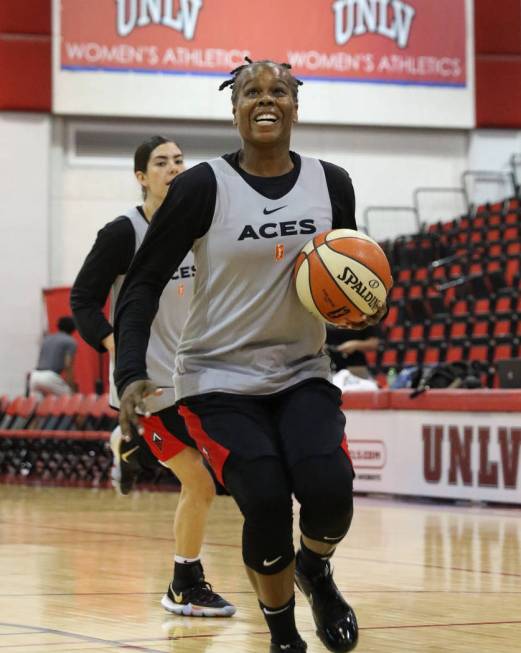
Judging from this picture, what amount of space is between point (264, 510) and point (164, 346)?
179 cm

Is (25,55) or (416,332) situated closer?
(416,332)

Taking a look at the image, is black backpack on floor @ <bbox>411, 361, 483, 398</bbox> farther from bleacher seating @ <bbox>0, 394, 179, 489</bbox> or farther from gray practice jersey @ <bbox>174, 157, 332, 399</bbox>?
gray practice jersey @ <bbox>174, 157, 332, 399</bbox>

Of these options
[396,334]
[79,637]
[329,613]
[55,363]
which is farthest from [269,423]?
[396,334]

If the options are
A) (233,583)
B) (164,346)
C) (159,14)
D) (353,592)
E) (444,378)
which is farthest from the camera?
(159,14)

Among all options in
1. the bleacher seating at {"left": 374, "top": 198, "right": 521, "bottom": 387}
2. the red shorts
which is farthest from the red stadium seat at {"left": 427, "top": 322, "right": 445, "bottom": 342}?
the red shorts

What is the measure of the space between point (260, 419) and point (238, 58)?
17.1 m

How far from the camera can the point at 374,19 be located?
20953 millimetres

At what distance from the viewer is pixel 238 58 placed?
20.4 m

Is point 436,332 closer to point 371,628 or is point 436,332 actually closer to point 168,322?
point 168,322

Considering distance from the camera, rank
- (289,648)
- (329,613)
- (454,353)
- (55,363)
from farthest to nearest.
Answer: (55,363) → (454,353) → (329,613) → (289,648)

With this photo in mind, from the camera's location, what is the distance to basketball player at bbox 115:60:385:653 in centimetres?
371

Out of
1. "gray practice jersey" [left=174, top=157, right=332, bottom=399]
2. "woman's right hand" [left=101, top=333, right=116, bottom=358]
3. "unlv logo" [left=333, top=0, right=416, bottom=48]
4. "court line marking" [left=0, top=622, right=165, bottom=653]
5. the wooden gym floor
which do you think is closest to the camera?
"gray practice jersey" [left=174, top=157, right=332, bottom=399]

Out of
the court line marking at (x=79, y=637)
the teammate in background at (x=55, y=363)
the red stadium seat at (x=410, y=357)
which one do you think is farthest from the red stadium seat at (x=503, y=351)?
the court line marking at (x=79, y=637)

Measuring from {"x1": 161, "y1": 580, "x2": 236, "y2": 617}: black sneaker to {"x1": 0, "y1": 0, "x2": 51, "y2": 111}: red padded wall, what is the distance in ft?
52.1
